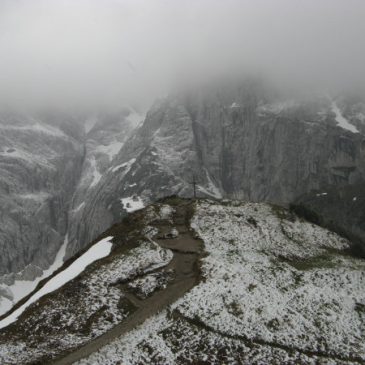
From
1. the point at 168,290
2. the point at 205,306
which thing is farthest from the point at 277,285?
the point at 168,290

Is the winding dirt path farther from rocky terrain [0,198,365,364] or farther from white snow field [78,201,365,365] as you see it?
white snow field [78,201,365,365]

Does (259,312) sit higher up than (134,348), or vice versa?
(134,348)

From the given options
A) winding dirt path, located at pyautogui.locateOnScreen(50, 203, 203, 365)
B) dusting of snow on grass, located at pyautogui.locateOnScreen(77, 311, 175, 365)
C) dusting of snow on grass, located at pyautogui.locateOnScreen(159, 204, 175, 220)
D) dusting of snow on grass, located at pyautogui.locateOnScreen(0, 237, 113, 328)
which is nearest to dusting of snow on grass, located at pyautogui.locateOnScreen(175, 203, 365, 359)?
winding dirt path, located at pyautogui.locateOnScreen(50, 203, 203, 365)

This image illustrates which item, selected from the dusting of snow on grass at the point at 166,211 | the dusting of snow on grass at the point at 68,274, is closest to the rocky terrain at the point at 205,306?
the dusting of snow on grass at the point at 68,274

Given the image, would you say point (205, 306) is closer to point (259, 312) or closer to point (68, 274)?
point (259, 312)

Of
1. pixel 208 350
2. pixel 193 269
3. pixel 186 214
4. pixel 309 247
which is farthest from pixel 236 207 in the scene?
pixel 208 350

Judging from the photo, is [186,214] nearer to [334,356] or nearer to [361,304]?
[361,304]
